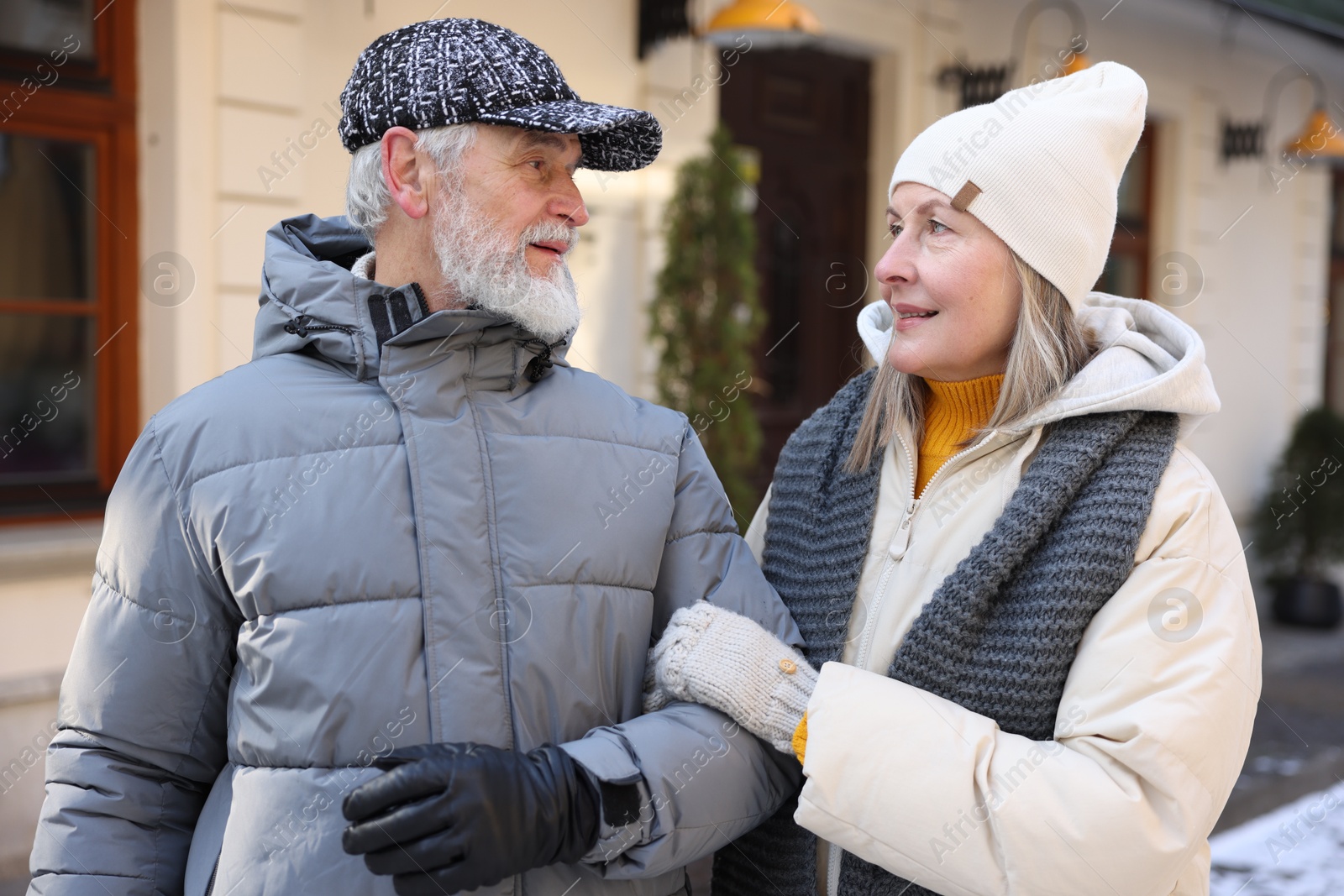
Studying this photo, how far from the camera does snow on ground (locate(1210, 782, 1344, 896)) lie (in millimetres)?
3791

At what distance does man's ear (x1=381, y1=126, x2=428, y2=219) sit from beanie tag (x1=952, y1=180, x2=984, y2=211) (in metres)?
0.78

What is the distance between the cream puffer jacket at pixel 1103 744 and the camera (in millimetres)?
1400

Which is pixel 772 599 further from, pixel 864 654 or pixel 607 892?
pixel 607 892

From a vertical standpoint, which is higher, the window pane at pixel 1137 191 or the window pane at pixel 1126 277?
the window pane at pixel 1137 191

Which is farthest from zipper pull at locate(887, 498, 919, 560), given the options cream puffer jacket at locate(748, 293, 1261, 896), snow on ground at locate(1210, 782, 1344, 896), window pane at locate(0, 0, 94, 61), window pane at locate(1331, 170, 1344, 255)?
Result: window pane at locate(1331, 170, 1344, 255)

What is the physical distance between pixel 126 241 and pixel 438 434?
3.04m

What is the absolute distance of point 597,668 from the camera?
156 cm

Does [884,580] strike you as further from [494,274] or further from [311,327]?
[311,327]

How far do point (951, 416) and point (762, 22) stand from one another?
11.3 feet

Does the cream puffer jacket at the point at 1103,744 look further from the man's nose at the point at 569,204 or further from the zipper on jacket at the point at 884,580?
the man's nose at the point at 569,204

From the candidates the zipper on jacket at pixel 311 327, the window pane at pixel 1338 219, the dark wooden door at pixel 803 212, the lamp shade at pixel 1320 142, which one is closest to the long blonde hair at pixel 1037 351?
the zipper on jacket at pixel 311 327

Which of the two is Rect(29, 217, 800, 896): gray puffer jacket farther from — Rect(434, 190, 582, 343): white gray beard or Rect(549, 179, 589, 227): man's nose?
Rect(549, 179, 589, 227): man's nose

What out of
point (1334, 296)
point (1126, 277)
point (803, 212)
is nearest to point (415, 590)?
point (803, 212)

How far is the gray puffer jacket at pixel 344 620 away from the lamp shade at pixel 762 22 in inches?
142
